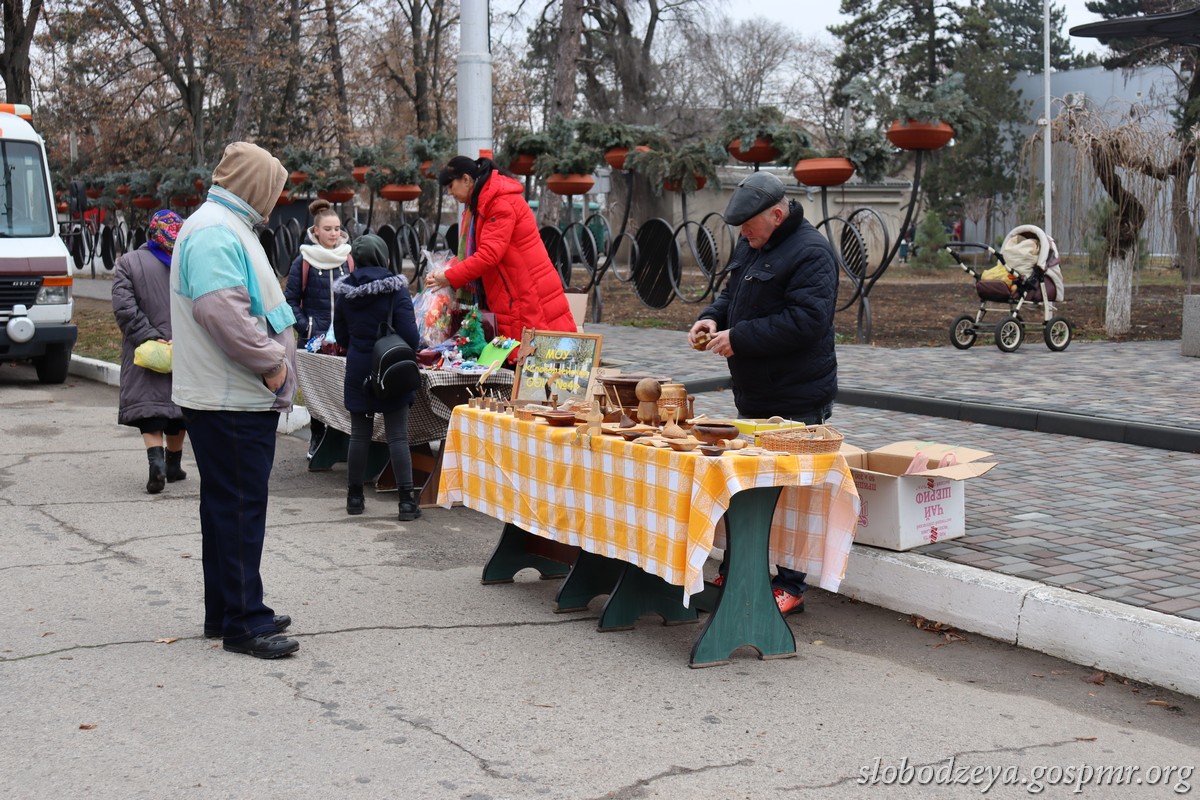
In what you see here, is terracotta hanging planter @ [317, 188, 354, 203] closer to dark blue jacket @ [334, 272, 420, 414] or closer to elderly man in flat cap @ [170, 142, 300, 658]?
dark blue jacket @ [334, 272, 420, 414]

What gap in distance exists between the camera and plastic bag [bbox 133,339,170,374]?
805cm

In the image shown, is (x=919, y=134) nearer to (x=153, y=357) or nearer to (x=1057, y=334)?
(x=1057, y=334)

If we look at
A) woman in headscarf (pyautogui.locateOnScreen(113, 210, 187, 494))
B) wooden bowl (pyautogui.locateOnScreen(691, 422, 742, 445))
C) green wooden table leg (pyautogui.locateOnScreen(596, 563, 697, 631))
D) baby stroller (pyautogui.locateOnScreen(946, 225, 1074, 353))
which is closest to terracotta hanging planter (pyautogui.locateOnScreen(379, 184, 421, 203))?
baby stroller (pyautogui.locateOnScreen(946, 225, 1074, 353))

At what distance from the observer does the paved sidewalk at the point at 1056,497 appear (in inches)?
194

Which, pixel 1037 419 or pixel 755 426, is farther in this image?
pixel 1037 419

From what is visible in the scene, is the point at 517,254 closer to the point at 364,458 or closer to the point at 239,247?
the point at 364,458

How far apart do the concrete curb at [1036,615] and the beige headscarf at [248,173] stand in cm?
306

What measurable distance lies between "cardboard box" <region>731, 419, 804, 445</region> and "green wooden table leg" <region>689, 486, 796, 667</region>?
0.89 feet

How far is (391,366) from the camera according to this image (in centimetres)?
727

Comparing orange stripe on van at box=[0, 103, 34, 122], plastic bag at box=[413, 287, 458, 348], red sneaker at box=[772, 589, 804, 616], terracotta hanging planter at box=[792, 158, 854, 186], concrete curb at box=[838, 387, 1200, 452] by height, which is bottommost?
red sneaker at box=[772, 589, 804, 616]

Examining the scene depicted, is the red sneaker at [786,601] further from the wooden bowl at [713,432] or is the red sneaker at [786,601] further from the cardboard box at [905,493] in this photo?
the wooden bowl at [713,432]

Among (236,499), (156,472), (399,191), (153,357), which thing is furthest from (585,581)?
(399,191)

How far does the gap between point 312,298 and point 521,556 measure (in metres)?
4.12

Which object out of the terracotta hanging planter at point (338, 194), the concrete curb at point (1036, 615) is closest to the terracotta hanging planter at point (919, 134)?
the concrete curb at point (1036, 615)
